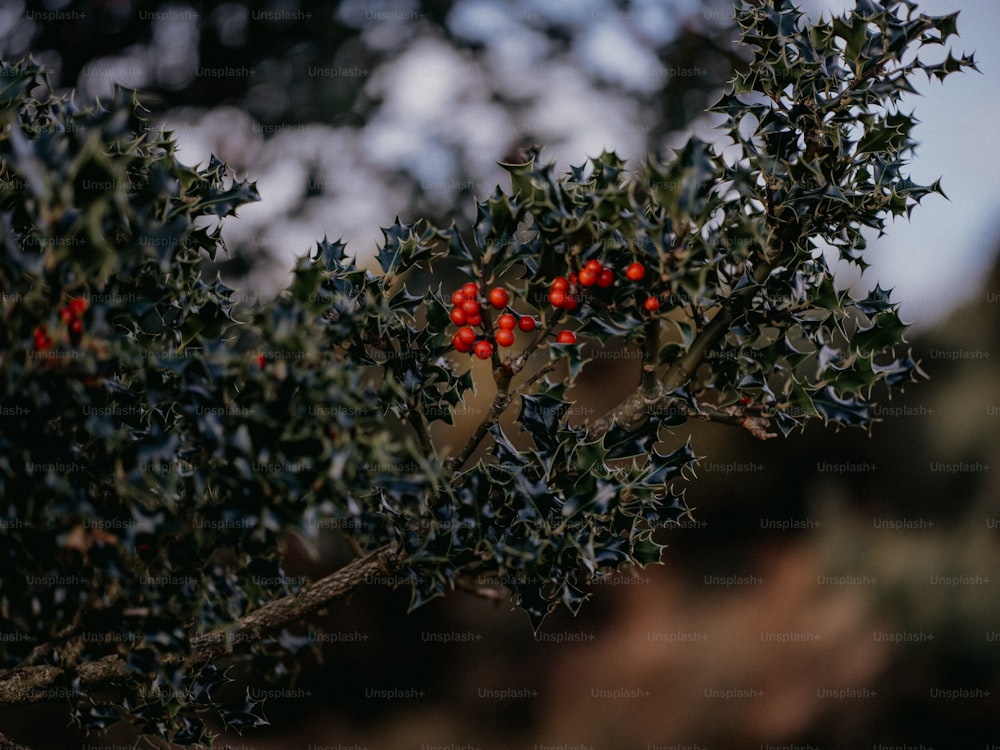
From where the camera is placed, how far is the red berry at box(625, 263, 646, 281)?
1412 millimetres

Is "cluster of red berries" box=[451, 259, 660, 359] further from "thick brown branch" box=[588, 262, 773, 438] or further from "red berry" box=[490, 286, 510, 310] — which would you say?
"thick brown branch" box=[588, 262, 773, 438]

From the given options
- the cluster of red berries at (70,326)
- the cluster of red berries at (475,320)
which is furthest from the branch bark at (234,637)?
the cluster of red berries at (70,326)

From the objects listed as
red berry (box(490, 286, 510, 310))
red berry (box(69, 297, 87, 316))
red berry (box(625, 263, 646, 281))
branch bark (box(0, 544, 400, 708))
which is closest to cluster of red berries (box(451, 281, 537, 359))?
red berry (box(490, 286, 510, 310))

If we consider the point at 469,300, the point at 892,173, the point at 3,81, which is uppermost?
the point at 3,81

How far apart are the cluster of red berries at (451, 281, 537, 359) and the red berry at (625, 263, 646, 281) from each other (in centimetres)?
23

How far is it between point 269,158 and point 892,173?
3.57 m

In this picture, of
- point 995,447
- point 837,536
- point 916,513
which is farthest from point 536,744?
point 995,447

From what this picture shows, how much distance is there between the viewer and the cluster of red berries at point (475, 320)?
1512mm

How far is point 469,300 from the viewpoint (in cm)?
151

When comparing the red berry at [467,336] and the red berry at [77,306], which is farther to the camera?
the red berry at [467,336]

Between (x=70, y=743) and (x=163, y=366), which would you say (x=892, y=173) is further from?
(x=70, y=743)

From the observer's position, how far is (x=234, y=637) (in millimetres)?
1561

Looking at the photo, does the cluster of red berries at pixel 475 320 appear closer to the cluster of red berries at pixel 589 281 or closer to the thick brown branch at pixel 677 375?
the cluster of red berries at pixel 589 281

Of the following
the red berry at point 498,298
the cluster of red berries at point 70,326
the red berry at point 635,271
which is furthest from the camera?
the red berry at point 498,298
